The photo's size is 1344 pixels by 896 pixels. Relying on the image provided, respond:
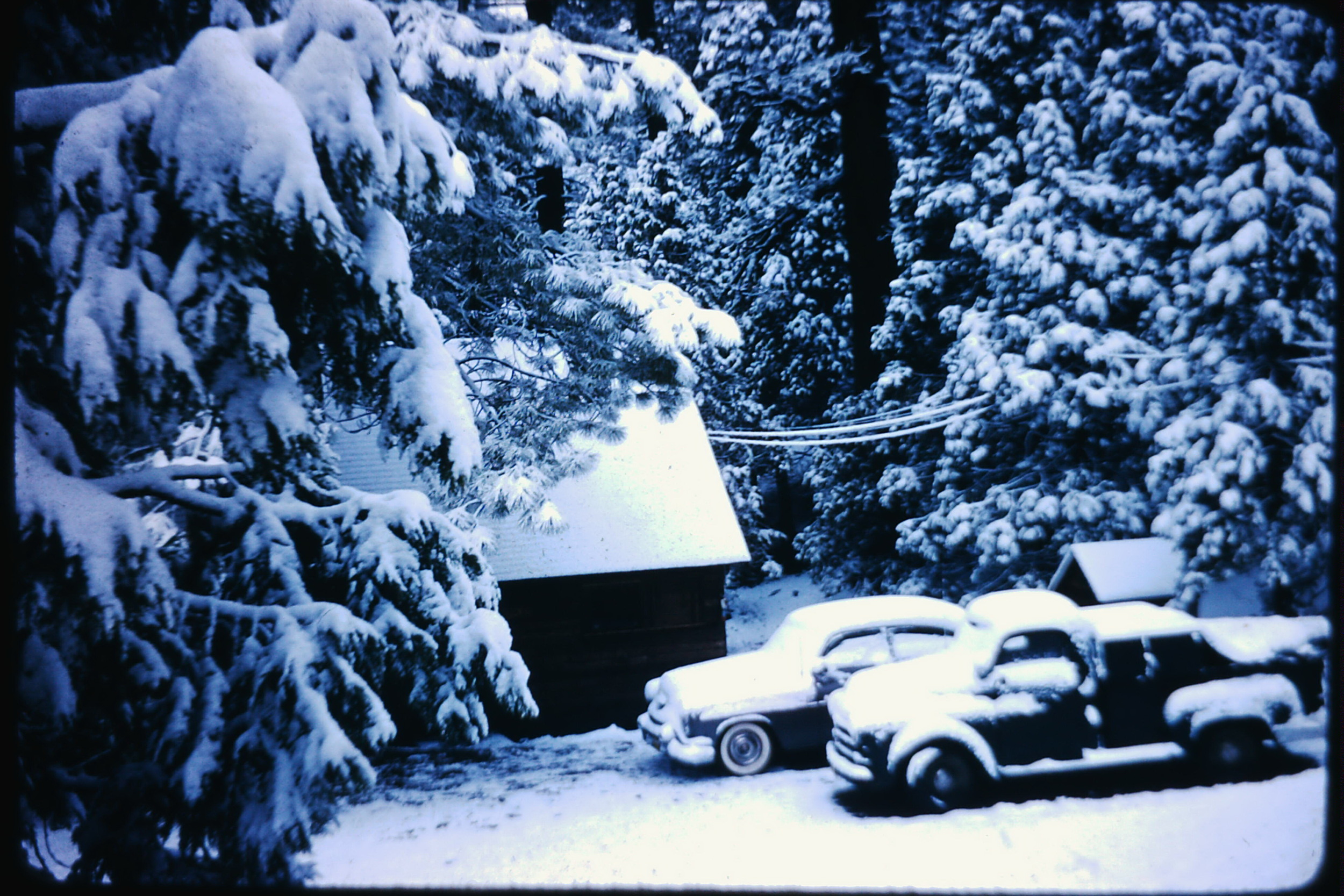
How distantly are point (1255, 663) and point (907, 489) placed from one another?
6.86 ft

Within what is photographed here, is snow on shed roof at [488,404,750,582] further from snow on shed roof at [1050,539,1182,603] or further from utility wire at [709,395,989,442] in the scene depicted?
snow on shed roof at [1050,539,1182,603]

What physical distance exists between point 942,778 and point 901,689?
1.50ft

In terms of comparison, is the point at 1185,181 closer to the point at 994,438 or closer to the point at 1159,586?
the point at 994,438

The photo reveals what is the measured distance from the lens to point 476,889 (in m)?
3.16

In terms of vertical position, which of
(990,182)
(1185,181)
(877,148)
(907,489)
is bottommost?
(907,489)

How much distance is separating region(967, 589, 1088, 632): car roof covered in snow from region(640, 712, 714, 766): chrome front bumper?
1.75m

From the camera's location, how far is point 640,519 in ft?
21.5

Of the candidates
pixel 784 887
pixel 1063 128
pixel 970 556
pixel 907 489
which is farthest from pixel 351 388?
pixel 1063 128

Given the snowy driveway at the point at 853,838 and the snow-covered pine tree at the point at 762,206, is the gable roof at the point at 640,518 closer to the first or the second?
the snow-covered pine tree at the point at 762,206

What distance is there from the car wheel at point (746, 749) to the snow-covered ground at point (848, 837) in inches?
5.0

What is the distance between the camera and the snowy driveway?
3016 millimetres

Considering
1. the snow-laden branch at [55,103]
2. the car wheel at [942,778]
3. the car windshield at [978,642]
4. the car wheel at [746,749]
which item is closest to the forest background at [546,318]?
the snow-laden branch at [55,103]

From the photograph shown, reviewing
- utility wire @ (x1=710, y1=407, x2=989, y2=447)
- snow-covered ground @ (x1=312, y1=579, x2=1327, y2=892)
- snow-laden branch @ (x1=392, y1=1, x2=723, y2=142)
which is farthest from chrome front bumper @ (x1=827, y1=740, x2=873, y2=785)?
snow-laden branch @ (x1=392, y1=1, x2=723, y2=142)

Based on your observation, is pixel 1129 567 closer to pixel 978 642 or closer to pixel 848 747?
pixel 978 642
